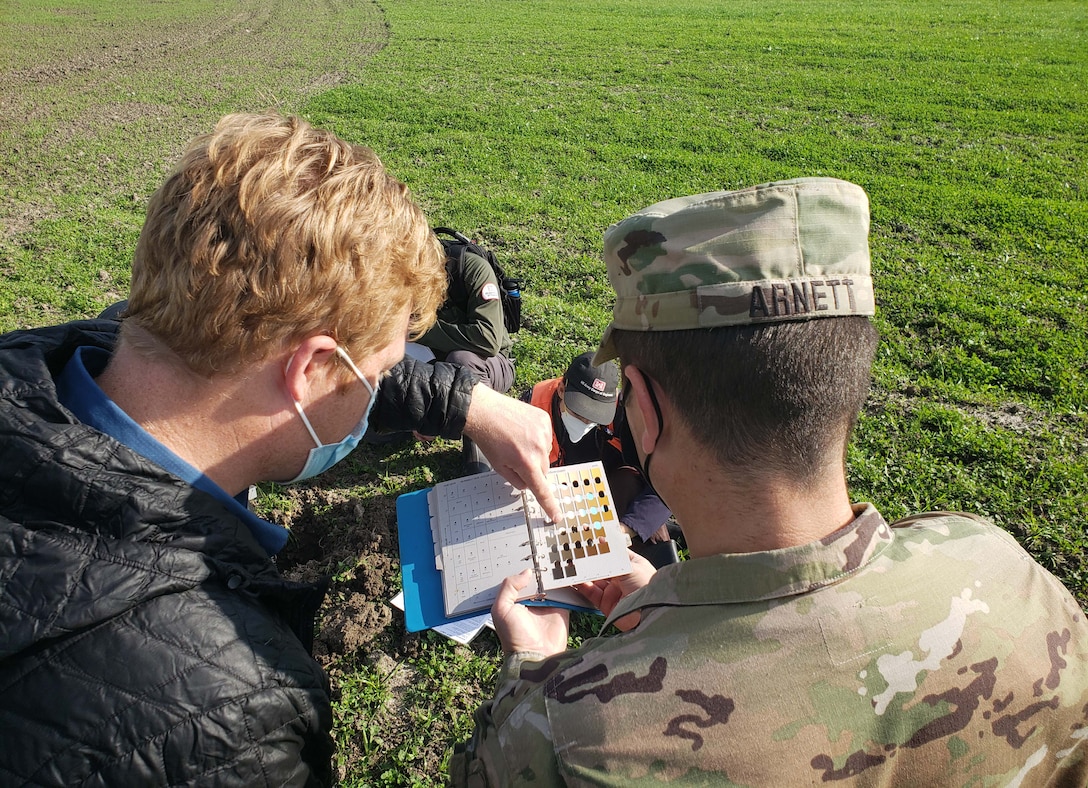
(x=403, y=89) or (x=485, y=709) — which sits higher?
(x=403, y=89)

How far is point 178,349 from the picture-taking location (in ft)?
4.81

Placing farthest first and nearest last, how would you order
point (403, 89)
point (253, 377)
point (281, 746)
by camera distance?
point (403, 89)
point (253, 377)
point (281, 746)

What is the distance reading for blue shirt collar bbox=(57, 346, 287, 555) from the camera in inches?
57.7

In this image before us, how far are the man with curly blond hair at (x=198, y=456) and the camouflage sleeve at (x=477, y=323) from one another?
8.18 feet

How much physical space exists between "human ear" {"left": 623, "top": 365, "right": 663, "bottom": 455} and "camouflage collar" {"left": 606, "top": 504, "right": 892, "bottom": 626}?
310 millimetres

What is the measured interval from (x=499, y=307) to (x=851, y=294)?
3056 mm

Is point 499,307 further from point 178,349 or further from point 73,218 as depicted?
point 73,218

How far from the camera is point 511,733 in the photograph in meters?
1.43

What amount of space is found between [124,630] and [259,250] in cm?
80

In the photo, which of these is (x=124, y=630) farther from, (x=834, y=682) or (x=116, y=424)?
(x=834, y=682)

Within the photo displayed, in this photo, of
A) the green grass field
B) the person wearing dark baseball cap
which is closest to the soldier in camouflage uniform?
the green grass field

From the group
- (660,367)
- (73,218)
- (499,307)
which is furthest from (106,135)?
(660,367)

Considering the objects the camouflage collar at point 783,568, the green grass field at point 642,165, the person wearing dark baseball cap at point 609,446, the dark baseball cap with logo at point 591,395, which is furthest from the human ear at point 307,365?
the dark baseball cap with logo at point 591,395

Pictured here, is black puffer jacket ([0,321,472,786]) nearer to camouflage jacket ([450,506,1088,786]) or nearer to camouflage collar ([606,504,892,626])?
camouflage jacket ([450,506,1088,786])
